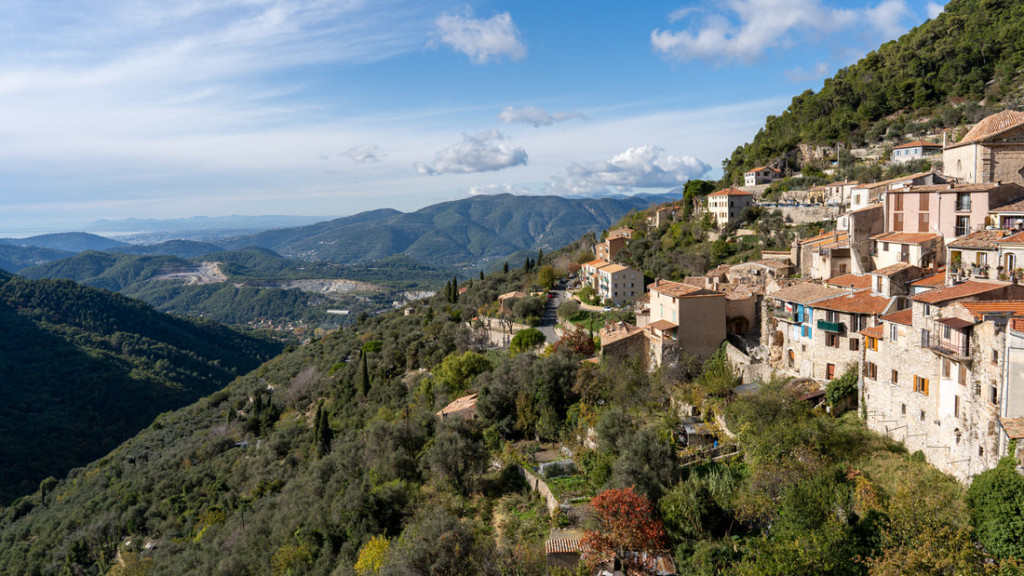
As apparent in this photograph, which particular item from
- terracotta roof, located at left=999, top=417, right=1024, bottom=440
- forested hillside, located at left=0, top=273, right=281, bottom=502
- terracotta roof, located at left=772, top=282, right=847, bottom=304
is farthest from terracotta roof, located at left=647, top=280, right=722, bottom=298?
forested hillside, located at left=0, top=273, right=281, bottom=502

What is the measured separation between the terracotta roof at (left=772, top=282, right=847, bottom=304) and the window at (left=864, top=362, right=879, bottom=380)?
12.1 ft

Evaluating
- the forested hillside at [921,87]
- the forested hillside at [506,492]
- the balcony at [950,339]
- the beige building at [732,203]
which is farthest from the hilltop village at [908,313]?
the forested hillside at [921,87]

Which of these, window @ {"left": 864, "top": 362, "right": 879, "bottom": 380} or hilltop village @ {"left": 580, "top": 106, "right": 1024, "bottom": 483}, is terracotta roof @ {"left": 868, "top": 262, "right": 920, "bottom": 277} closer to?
hilltop village @ {"left": 580, "top": 106, "right": 1024, "bottom": 483}

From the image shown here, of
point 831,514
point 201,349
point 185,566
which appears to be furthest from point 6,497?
point 831,514

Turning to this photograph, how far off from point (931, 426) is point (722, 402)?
7.80 meters

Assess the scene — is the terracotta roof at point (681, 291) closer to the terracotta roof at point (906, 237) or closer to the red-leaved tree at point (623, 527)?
the terracotta roof at point (906, 237)

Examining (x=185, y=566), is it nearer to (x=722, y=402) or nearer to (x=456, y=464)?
(x=456, y=464)

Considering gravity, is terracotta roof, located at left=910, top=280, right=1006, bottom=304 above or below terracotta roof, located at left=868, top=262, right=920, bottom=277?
below

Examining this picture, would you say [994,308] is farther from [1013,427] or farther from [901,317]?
[1013,427]

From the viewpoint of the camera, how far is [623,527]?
1636 centimetres

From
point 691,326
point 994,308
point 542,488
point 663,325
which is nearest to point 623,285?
point 663,325

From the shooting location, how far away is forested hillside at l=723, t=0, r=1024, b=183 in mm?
52719

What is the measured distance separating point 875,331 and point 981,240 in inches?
243

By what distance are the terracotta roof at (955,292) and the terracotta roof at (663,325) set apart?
11767mm
